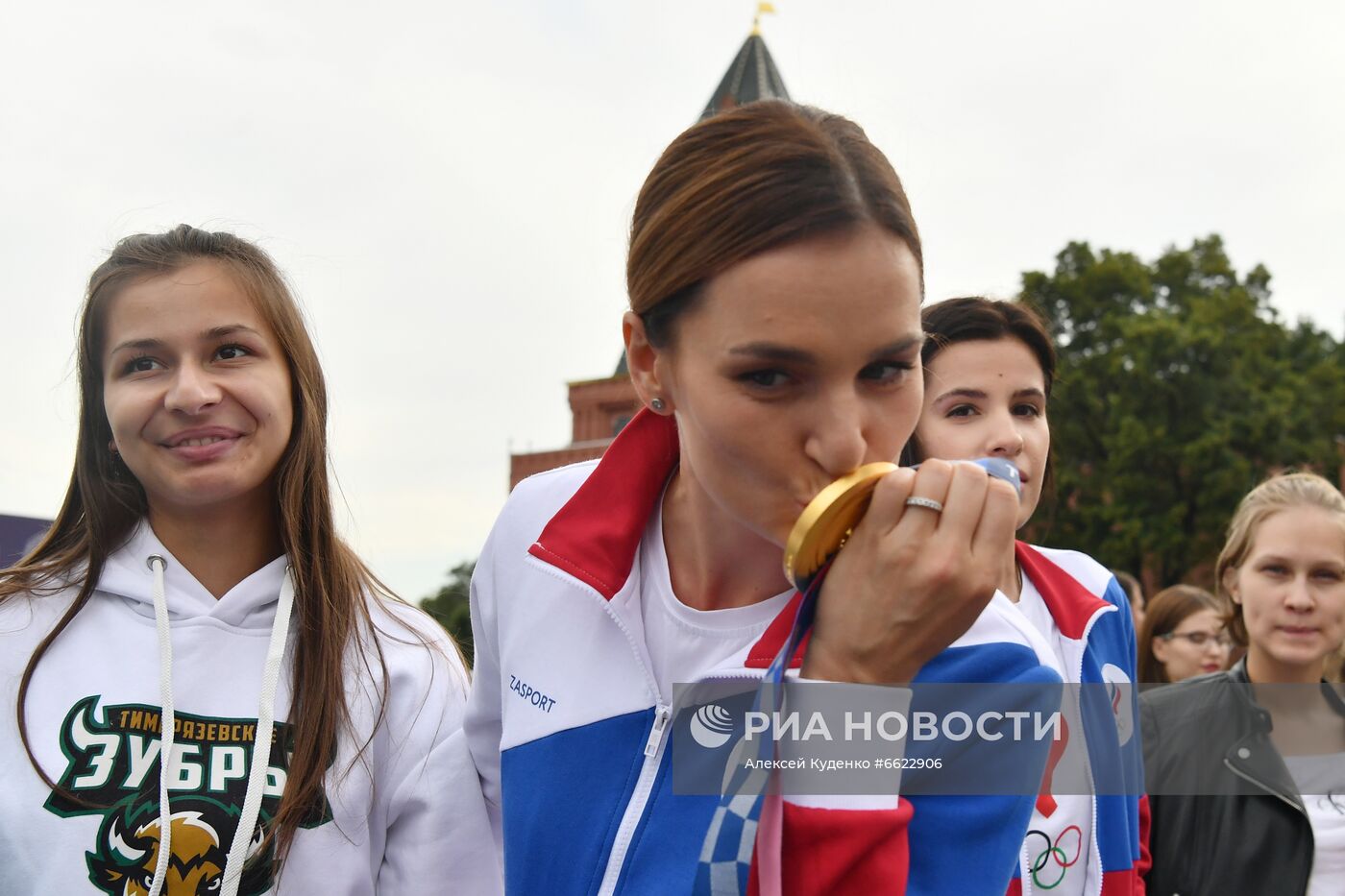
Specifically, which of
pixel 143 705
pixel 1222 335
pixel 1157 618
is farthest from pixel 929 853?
pixel 1222 335

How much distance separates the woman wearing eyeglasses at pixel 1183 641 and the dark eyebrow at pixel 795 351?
557cm

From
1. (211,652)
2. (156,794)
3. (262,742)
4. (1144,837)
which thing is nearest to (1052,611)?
(1144,837)

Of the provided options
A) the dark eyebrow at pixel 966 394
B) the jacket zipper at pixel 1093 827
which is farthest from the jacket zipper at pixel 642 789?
the dark eyebrow at pixel 966 394

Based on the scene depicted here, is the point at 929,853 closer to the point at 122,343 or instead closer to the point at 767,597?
the point at 767,597

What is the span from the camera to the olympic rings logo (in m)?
2.96

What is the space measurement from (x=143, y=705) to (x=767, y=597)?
147 cm

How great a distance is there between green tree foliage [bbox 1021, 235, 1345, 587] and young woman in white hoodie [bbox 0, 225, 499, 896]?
87.9ft

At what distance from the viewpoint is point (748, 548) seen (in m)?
2.31

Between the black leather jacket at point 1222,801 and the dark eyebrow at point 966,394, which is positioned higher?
the dark eyebrow at point 966,394

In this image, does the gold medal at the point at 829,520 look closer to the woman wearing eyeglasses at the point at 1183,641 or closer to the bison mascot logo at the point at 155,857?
the bison mascot logo at the point at 155,857

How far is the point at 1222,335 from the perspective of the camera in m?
29.4

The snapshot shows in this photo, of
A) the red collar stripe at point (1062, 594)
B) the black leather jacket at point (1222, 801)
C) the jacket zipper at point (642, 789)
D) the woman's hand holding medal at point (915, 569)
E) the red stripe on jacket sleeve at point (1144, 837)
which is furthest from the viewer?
the black leather jacket at point (1222, 801)

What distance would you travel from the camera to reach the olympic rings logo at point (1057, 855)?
296cm

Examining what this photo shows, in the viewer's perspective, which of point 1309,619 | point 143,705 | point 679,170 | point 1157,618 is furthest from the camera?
point 1157,618
